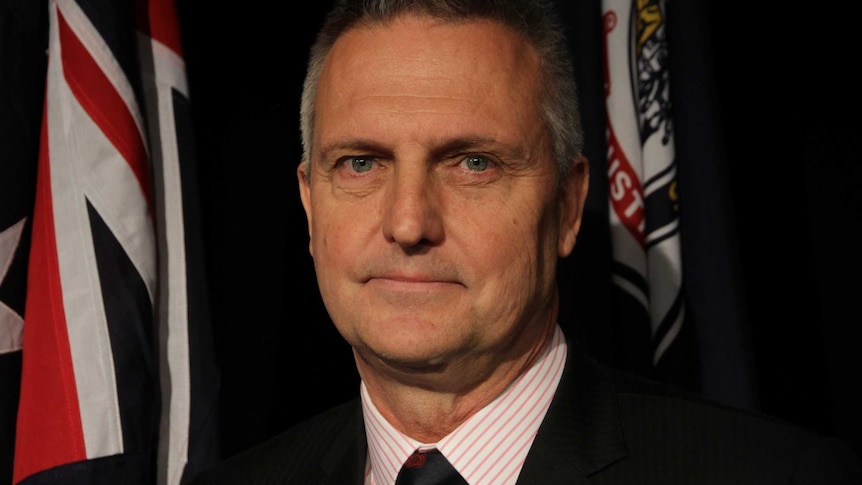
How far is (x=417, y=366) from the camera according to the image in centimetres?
140

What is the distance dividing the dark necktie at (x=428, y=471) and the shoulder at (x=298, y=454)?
18 cm

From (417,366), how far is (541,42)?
0.54 m

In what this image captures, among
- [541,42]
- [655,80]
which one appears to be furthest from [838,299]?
[541,42]

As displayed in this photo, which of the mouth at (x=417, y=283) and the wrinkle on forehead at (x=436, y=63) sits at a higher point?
the wrinkle on forehead at (x=436, y=63)

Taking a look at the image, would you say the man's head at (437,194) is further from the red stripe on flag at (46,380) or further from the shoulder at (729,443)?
the red stripe on flag at (46,380)

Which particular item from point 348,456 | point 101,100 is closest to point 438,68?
point 348,456

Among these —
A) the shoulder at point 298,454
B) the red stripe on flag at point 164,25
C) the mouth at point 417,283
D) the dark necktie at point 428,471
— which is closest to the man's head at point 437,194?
the mouth at point 417,283

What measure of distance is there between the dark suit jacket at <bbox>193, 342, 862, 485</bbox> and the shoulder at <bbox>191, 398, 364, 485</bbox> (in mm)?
89

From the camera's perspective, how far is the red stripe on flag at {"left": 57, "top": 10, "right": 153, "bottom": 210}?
186 centimetres

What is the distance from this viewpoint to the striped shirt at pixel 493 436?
4.71 feet

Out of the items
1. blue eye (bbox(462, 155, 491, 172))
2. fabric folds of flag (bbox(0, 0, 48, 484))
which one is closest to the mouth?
blue eye (bbox(462, 155, 491, 172))

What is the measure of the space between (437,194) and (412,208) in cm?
6

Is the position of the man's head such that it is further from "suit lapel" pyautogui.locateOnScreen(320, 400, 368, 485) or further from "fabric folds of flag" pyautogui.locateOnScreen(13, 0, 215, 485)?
"fabric folds of flag" pyautogui.locateOnScreen(13, 0, 215, 485)

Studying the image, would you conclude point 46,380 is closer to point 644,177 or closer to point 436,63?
point 436,63
